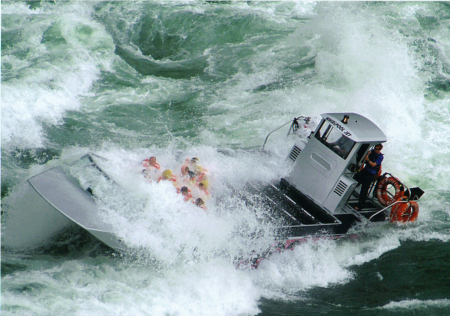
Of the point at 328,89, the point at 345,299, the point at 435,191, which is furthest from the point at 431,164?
the point at 345,299

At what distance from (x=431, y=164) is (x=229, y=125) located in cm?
543

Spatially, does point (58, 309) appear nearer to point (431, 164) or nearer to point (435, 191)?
point (435, 191)

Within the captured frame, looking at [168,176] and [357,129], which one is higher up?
[357,129]

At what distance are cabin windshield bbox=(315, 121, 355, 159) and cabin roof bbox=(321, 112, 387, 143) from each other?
0.43 ft

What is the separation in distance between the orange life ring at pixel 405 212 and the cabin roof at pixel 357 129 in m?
1.52

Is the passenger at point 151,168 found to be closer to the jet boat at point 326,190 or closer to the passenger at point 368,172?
the jet boat at point 326,190

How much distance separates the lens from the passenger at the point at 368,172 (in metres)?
9.24

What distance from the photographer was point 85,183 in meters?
7.98

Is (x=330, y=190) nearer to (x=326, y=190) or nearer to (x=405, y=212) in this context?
(x=326, y=190)

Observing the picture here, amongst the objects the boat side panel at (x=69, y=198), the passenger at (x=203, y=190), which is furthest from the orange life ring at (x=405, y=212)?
the boat side panel at (x=69, y=198)

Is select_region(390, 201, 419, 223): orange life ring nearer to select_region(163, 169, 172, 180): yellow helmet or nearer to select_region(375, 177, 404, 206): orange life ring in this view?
select_region(375, 177, 404, 206): orange life ring

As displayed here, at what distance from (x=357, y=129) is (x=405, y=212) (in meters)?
2.21

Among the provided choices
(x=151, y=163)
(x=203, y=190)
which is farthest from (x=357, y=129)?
(x=151, y=163)

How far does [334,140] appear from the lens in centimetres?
897
